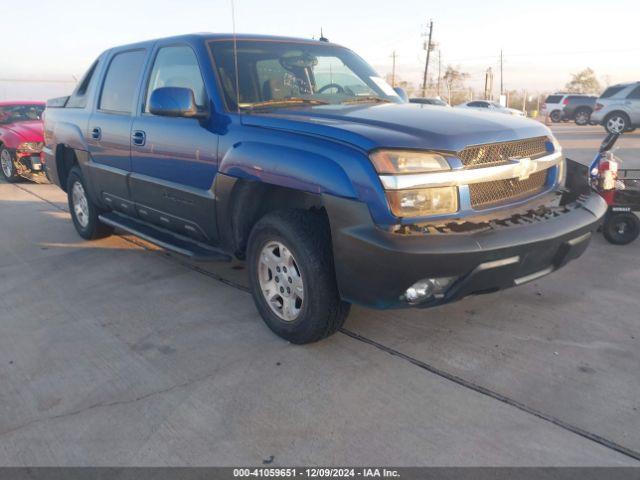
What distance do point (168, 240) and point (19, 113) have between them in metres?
8.67

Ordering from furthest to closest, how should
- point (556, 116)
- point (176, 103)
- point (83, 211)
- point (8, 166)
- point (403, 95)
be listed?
point (556, 116)
point (8, 166)
point (83, 211)
point (403, 95)
point (176, 103)

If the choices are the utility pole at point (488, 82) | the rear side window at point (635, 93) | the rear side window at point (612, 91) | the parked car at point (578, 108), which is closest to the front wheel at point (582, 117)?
the parked car at point (578, 108)

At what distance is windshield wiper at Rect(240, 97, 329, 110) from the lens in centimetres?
355

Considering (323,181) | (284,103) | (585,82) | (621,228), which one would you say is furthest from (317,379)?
(585,82)

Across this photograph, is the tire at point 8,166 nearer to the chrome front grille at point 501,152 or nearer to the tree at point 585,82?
the chrome front grille at point 501,152

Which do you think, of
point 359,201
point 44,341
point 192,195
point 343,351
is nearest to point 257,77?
point 192,195

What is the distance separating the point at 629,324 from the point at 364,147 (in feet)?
7.04

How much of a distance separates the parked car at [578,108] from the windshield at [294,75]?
2491cm

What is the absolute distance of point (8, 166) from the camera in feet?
32.4

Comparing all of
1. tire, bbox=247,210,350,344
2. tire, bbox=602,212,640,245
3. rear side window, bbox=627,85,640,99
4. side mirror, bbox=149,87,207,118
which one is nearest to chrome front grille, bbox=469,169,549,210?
tire, bbox=247,210,350,344

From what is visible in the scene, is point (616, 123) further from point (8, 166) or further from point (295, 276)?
point (295, 276)

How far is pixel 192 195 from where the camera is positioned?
3.72 metres

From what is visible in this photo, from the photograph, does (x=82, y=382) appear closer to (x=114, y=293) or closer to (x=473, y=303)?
(x=114, y=293)

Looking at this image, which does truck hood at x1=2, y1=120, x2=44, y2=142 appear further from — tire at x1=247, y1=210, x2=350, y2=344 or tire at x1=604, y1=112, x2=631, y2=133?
tire at x1=604, y1=112, x2=631, y2=133
